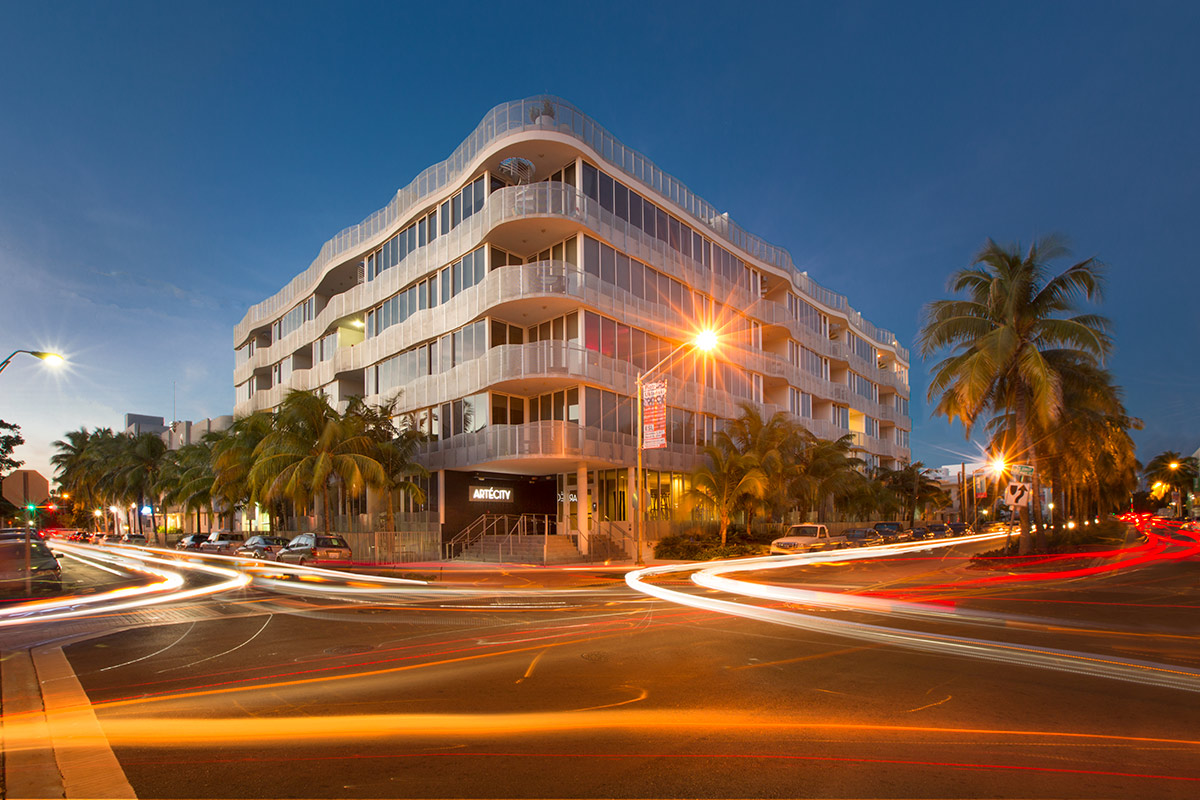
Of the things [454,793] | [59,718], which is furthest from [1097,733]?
[59,718]

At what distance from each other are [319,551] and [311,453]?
20.4 feet

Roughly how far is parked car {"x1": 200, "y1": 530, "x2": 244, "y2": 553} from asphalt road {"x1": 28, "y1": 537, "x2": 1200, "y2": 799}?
1365 inches

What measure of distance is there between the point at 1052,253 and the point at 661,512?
19.9 m

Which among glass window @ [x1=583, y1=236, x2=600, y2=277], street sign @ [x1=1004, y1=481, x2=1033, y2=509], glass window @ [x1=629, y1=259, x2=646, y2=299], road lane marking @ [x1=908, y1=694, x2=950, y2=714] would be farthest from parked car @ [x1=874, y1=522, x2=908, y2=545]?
road lane marking @ [x1=908, y1=694, x2=950, y2=714]

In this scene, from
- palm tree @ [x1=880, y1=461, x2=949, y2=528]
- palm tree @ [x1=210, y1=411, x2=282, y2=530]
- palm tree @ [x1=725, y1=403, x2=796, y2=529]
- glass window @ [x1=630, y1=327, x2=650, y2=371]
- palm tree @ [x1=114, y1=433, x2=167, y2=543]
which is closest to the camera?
palm tree @ [x1=725, y1=403, x2=796, y2=529]

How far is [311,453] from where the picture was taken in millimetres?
34000

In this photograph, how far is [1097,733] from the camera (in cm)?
643

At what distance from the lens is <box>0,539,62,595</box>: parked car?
912 inches

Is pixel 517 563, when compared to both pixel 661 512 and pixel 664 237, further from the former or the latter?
pixel 664 237

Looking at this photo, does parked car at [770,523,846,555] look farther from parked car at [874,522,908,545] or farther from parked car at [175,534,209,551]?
parked car at [175,534,209,551]

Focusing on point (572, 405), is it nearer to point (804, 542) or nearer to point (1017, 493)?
point (804, 542)

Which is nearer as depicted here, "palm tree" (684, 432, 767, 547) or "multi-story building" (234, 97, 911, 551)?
"multi-story building" (234, 97, 911, 551)

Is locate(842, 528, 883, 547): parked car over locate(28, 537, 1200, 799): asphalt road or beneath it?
beneath

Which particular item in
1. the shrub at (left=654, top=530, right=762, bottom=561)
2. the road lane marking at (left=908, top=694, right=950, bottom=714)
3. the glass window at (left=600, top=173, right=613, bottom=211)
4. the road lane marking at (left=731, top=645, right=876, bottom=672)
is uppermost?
the glass window at (left=600, top=173, right=613, bottom=211)
